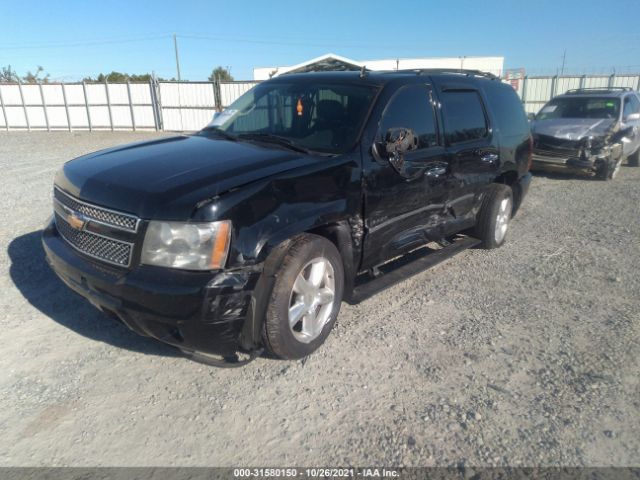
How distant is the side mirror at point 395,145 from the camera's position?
3.38 m

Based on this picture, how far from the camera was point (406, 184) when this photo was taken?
12.1ft

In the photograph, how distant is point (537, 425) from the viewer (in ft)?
8.45

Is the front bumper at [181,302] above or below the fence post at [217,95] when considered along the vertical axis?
below

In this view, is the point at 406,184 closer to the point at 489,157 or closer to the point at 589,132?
the point at 489,157

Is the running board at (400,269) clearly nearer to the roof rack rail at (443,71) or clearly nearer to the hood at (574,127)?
the roof rack rail at (443,71)

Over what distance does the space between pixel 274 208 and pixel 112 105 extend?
74.3ft

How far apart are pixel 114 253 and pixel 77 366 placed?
92 centimetres

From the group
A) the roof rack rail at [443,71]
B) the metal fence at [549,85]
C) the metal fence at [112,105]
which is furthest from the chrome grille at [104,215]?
the metal fence at [549,85]

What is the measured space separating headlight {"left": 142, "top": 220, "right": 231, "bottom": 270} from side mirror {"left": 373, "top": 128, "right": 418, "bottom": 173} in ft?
4.71

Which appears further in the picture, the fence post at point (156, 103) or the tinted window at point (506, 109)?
the fence post at point (156, 103)

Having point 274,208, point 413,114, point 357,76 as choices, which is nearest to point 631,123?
point 413,114

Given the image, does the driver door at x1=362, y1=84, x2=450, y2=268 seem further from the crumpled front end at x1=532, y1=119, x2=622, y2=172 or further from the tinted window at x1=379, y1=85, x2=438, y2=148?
the crumpled front end at x1=532, y1=119, x2=622, y2=172

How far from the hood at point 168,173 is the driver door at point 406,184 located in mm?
623

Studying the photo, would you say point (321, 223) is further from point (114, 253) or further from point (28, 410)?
point (28, 410)
